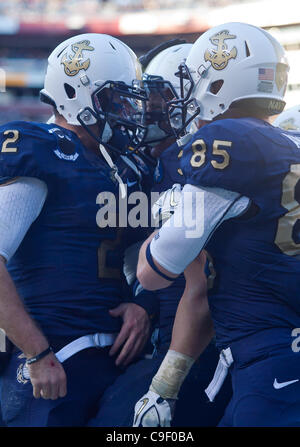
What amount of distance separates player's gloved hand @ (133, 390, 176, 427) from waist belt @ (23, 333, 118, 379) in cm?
31

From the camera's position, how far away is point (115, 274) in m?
2.21

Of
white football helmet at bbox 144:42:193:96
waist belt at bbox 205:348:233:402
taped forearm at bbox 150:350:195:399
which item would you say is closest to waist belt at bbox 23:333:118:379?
taped forearm at bbox 150:350:195:399

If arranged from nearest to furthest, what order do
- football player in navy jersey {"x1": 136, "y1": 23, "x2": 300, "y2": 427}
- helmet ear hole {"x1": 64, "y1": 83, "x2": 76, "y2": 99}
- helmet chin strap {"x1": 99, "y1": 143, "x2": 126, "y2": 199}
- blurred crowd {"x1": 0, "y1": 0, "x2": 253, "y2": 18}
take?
football player in navy jersey {"x1": 136, "y1": 23, "x2": 300, "y2": 427} → helmet chin strap {"x1": 99, "y1": 143, "x2": 126, "y2": 199} → helmet ear hole {"x1": 64, "y1": 83, "x2": 76, "y2": 99} → blurred crowd {"x1": 0, "y1": 0, "x2": 253, "y2": 18}

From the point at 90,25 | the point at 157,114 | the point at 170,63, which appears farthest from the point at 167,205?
the point at 90,25

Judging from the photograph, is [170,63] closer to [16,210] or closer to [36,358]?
[16,210]

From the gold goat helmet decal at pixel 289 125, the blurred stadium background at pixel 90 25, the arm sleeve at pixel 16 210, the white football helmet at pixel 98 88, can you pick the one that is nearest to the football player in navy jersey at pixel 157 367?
the white football helmet at pixel 98 88

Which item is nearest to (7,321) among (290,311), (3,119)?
(290,311)

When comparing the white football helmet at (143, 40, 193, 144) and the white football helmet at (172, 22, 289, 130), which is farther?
the white football helmet at (143, 40, 193, 144)

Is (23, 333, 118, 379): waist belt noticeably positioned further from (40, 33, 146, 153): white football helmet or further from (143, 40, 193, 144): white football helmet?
(143, 40, 193, 144): white football helmet

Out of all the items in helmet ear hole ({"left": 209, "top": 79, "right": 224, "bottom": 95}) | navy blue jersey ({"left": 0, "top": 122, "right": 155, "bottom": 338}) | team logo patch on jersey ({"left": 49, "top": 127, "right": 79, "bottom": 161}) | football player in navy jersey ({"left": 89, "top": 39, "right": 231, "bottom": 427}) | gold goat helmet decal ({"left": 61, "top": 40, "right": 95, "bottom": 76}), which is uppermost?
gold goat helmet decal ({"left": 61, "top": 40, "right": 95, "bottom": 76})

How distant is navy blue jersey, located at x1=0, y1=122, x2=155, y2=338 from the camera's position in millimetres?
2059

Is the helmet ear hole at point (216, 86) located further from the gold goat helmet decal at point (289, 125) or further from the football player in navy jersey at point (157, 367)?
the gold goat helmet decal at point (289, 125)
